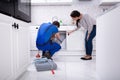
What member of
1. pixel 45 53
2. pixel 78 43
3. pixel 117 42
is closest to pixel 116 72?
pixel 117 42

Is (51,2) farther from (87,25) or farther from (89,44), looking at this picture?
(89,44)

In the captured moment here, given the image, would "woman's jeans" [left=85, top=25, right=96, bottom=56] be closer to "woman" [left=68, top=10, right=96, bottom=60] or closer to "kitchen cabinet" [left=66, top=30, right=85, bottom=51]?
"woman" [left=68, top=10, right=96, bottom=60]

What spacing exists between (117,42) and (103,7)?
3.62 meters

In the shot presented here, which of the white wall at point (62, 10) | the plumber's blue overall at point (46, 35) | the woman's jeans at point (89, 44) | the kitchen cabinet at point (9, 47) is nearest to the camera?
the kitchen cabinet at point (9, 47)

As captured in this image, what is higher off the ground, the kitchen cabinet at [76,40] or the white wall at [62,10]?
the white wall at [62,10]

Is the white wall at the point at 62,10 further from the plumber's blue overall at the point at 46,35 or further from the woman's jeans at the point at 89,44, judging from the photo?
the plumber's blue overall at the point at 46,35

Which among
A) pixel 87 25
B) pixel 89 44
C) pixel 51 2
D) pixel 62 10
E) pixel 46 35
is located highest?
pixel 51 2

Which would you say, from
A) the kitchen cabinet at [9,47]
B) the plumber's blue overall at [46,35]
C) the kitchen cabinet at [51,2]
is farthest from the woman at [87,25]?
the kitchen cabinet at [9,47]

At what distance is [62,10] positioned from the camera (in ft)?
15.4

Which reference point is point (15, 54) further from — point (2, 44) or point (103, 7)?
point (103, 7)

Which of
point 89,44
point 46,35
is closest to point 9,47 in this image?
point 46,35

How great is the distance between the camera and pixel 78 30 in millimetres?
4113

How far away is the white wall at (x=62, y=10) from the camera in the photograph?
4.62m

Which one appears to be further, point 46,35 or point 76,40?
point 76,40
